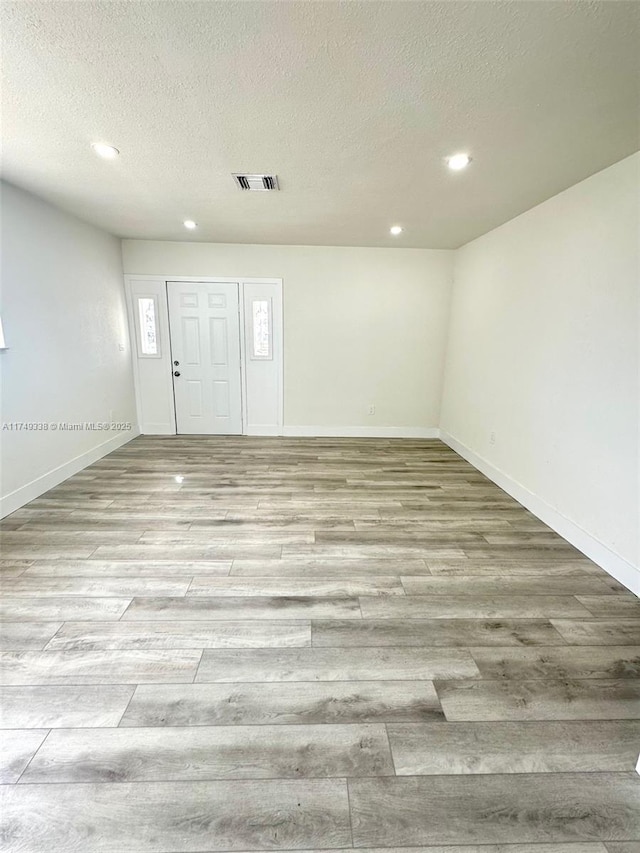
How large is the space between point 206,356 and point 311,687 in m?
Result: 4.15

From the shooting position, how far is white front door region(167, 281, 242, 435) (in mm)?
4555

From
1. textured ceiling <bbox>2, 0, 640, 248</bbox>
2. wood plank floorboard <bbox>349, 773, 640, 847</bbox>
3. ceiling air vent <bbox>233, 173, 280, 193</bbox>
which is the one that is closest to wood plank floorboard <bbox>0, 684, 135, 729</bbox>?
wood plank floorboard <bbox>349, 773, 640, 847</bbox>

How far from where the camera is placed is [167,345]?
4.64 metres

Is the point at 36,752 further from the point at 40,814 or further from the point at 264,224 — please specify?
the point at 264,224

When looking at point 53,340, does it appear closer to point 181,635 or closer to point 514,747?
point 181,635

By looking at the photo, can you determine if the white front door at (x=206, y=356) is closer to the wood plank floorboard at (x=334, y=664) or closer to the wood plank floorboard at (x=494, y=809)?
the wood plank floorboard at (x=334, y=664)

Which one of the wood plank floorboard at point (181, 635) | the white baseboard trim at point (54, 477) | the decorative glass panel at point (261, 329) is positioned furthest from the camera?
the decorative glass panel at point (261, 329)

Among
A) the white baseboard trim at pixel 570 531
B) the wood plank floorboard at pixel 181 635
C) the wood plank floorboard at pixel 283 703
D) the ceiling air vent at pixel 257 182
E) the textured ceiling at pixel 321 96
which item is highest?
the ceiling air vent at pixel 257 182

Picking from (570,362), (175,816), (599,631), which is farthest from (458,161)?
(175,816)

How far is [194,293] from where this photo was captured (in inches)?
179

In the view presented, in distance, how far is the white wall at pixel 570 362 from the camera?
211 cm

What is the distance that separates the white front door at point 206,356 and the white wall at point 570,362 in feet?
10.2

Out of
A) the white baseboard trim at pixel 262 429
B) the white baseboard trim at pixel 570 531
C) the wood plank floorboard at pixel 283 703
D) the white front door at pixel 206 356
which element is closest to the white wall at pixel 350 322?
the white baseboard trim at pixel 262 429

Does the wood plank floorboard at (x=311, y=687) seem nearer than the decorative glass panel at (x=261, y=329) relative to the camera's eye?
Yes
